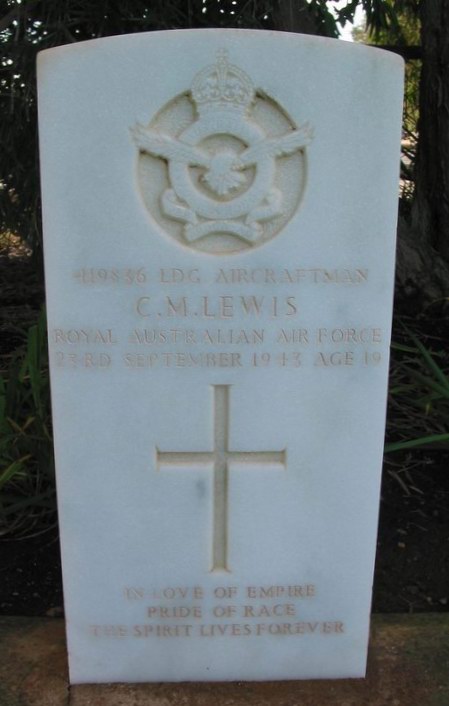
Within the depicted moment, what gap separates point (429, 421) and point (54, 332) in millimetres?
2004

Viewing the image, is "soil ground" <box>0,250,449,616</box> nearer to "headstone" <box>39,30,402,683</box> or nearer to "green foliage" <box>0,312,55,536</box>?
"green foliage" <box>0,312,55,536</box>

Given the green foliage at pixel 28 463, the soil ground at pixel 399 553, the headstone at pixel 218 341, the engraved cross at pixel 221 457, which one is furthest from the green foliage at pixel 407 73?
the engraved cross at pixel 221 457

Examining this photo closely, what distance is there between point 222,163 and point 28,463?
1.66m

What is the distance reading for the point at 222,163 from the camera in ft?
5.44

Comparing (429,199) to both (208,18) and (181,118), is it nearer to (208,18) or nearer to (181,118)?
(208,18)

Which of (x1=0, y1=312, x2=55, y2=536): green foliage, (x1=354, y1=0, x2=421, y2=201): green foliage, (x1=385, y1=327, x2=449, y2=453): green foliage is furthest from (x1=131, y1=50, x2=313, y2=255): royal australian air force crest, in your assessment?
(x1=354, y1=0, x2=421, y2=201): green foliage

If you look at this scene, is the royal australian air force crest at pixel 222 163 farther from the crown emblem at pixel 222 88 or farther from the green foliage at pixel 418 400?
the green foliage at pixel 418 400

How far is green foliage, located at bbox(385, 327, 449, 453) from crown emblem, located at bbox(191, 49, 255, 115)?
1.64 metres

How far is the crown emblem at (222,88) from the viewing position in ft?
5.21

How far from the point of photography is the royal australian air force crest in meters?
1.62

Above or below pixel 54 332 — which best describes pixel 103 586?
below

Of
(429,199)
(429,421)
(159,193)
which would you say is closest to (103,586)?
(159,193)

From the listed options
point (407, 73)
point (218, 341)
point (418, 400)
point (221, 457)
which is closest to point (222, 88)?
point (218, 341)

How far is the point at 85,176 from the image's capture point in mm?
1644
